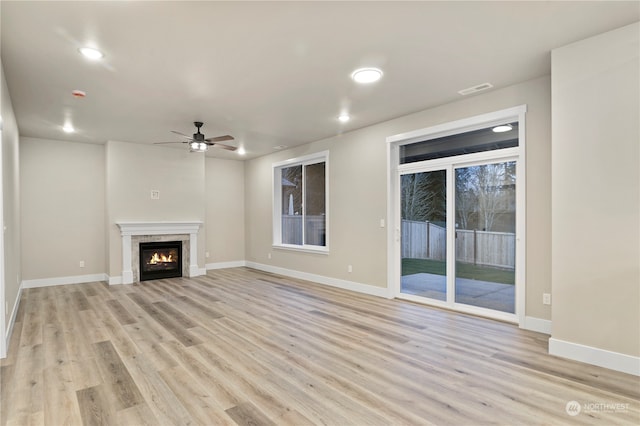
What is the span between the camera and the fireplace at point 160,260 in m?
6.70

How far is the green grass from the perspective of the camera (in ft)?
13.2

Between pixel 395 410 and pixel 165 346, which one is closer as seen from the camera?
pixel 395 410

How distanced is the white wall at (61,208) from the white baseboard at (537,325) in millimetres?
7190

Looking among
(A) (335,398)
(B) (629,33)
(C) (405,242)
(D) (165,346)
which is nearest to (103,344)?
(D) (165,346)

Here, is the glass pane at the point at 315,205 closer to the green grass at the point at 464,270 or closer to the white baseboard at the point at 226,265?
the green grass at the point at 464,270

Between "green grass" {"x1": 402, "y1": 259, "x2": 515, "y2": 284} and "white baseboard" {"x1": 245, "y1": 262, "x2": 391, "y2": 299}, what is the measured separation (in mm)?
471

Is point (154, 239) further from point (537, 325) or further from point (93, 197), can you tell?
point (537, 325)

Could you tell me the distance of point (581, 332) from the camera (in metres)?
2.86

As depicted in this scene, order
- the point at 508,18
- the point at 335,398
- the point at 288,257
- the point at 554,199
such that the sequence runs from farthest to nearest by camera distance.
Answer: the point at 288,257
the point at 554,199
the point at 508,18
the point at 335,398

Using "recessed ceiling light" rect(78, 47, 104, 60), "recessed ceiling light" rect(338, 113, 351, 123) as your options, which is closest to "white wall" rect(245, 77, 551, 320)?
"recessed ceiling light" rect(338, 113, 351, 123)

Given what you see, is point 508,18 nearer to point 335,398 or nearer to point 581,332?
point 581,332

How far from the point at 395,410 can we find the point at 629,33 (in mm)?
3303

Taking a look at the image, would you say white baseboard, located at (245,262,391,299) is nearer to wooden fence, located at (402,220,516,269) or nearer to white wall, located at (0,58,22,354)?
wooden fence, located at (402,220,516,269)

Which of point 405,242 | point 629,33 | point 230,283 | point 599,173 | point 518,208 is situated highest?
point 629,33
